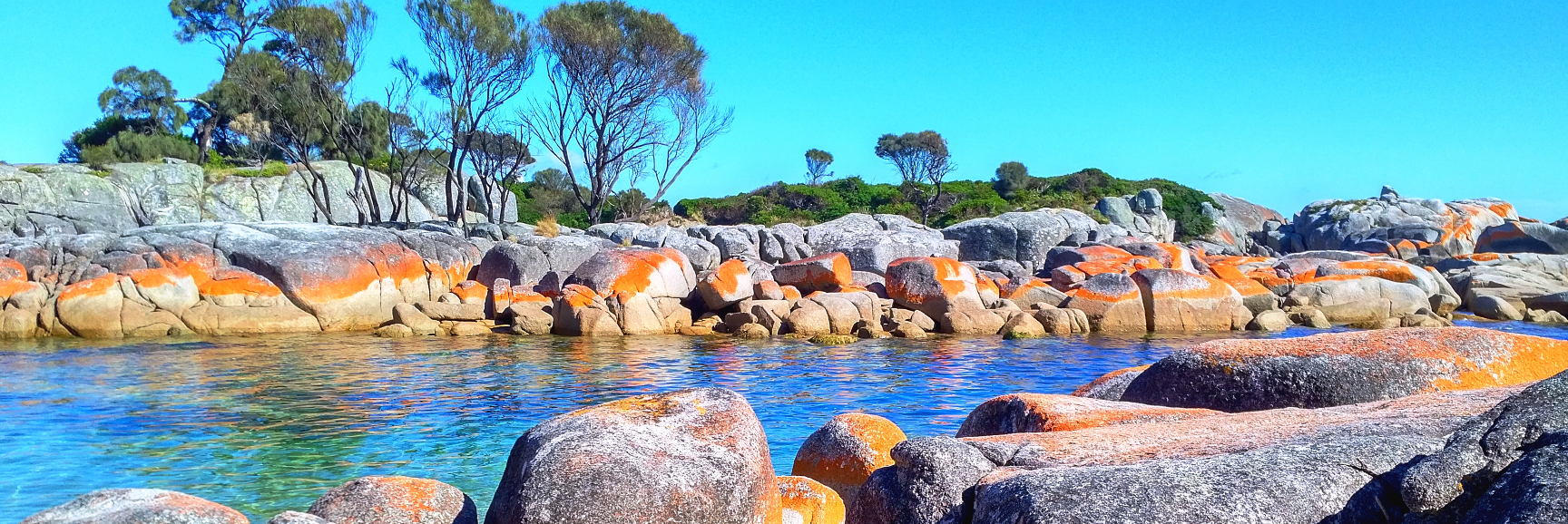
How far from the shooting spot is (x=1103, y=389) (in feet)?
23.9

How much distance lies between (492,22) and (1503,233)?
4024 centimetres

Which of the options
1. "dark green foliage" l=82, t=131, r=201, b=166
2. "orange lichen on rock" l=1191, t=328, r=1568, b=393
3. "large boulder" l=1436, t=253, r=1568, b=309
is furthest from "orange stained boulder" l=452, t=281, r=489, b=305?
"large boulder" l=1436, t=253, r=1568, b=309

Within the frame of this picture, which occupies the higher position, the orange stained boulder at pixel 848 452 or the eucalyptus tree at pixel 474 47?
the eucalyptus tree at pixel 474 47

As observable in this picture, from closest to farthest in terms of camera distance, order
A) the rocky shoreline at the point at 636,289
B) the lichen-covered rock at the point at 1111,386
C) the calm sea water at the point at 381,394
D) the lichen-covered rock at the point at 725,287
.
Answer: the lichen-covered rock at the point at 1111,386 < the calm sea water at the point at 381,394 < the rocky shoreline at the point at 636,289 < the lichen-covered rock at the point at 725,287

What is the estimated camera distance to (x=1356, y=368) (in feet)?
18.8

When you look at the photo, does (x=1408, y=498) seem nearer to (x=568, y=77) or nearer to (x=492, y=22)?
(x=492, y=22)

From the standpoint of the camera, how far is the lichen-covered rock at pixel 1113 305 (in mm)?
22047

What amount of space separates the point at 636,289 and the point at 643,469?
17.9 m

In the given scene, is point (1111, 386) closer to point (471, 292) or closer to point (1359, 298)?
point (471, 292)

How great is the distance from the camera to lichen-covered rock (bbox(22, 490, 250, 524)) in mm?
3877

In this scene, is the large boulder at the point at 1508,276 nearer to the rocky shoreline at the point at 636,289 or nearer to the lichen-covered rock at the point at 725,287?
the rocky shoreline at the point at 636,289

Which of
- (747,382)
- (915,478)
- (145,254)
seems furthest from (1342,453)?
(145,254)

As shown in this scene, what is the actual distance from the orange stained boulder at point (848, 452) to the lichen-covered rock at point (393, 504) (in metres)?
2.08

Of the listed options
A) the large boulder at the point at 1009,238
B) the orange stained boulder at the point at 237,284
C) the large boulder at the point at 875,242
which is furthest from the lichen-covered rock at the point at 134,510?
the large boulder at the point at 1009,238
